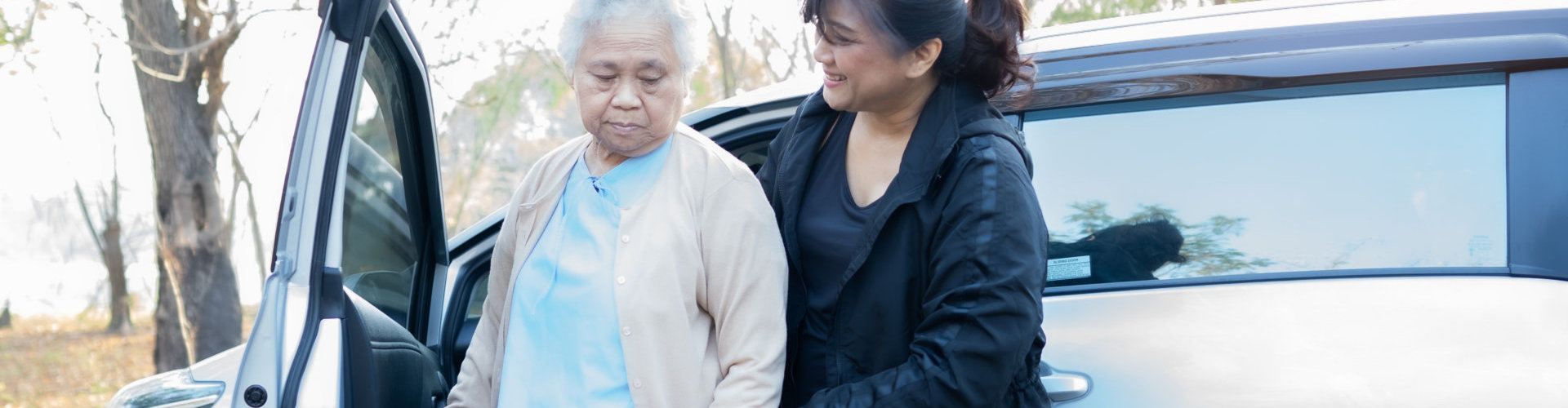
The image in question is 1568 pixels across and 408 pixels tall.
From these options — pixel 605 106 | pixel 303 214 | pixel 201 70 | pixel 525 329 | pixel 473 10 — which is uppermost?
pixel 473 10

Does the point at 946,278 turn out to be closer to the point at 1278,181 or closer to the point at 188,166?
the point at 1278,181

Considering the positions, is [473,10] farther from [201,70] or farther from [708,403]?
[708,403]

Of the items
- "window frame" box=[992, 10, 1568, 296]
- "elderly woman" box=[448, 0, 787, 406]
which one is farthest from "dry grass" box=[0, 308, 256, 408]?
"window frame" box=[992, 10, 1568, 296]

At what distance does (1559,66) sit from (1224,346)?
755 mm

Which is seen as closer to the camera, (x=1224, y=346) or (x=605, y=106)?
(x=605, y=106)

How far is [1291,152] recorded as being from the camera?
2.10m

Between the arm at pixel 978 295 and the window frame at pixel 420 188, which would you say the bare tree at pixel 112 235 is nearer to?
the window frame at pixel 420 188

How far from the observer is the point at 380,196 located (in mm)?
2494

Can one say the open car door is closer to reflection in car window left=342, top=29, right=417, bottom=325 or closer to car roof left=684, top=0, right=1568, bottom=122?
reflection in car window left=342, top=29, right=417, bottom=325

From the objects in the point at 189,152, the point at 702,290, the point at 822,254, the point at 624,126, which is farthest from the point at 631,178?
the point at 189,152

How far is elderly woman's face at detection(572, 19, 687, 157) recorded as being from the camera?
1.74 metres

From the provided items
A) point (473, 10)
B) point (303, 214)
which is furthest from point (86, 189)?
point (303, 214)

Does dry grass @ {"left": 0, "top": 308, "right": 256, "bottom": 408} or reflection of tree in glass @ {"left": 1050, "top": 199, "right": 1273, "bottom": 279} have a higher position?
reflection of tree in glass @ {"left": 1050, "top": 199, "right": 1273, "bottom": 279}

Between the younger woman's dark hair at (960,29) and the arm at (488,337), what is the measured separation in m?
0.66
